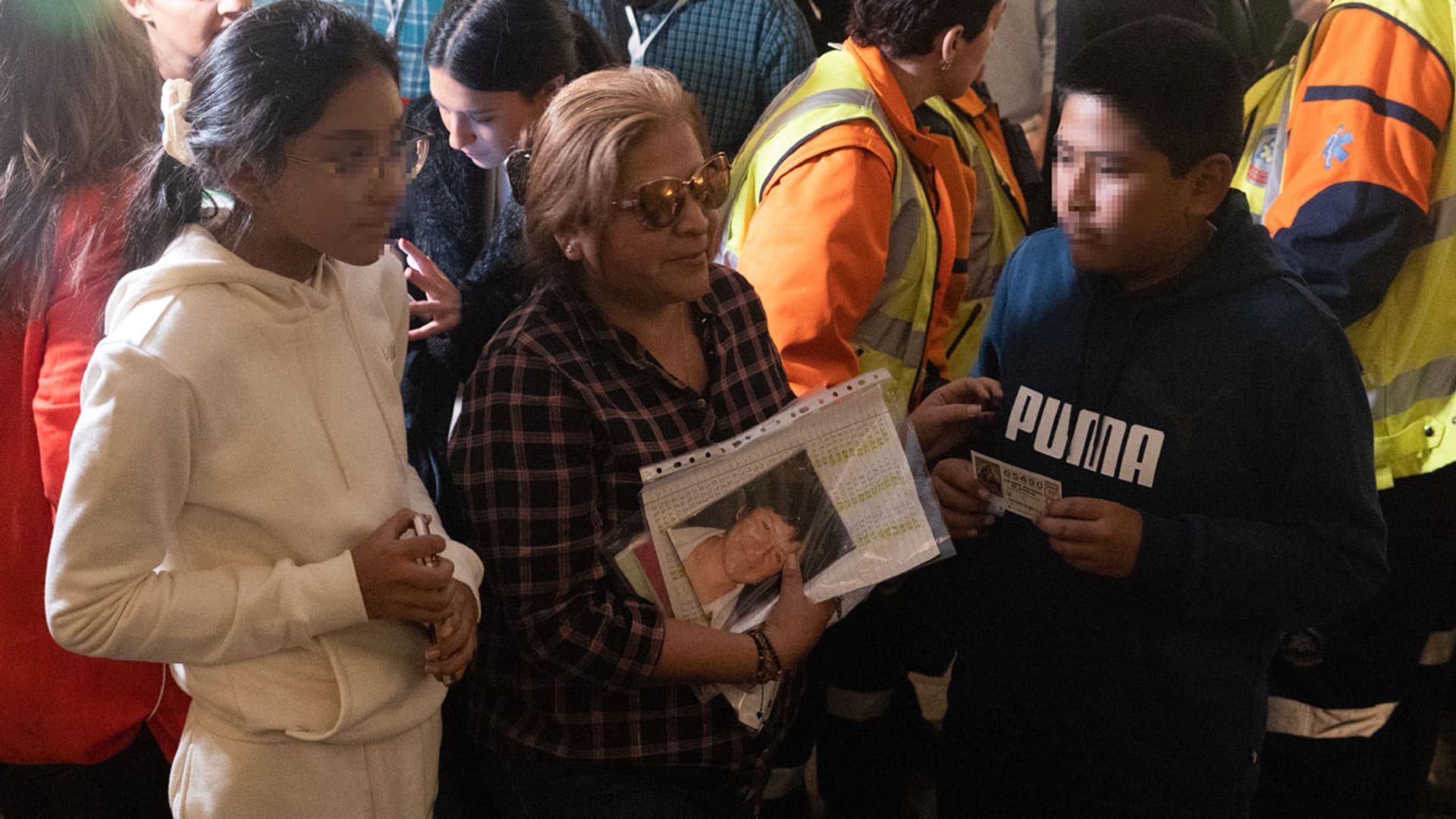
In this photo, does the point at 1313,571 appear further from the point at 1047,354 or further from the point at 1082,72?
the point at 1082,72

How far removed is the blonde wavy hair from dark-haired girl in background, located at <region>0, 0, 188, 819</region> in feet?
1.80

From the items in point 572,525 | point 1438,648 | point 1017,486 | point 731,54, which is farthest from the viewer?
point 731,54

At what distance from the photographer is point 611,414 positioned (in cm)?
145

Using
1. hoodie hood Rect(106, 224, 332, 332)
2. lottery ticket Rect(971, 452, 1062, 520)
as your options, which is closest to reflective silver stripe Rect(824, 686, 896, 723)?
lottery ticket Rect(971, 452, 1062, 520)

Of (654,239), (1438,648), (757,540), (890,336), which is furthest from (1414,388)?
(654,239)

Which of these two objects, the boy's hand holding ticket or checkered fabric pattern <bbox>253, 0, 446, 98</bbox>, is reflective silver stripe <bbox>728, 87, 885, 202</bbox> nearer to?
the boy's hand holding ticket

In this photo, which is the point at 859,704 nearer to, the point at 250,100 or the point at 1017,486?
the point at 1017,486

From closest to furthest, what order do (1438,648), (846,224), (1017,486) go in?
(1017,486) < (846,224) < (1438,648)

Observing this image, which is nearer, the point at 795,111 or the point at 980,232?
the point at 795,111

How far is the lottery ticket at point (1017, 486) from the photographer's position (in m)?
1.50

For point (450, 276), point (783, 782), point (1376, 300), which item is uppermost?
point (1376, 300)

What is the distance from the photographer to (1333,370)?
4.84 feet

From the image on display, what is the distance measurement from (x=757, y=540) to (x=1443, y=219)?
1547 millimetres

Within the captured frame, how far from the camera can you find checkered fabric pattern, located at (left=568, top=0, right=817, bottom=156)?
2.72 m
